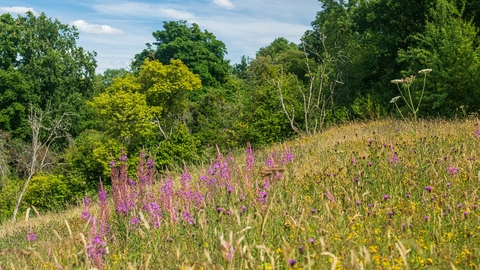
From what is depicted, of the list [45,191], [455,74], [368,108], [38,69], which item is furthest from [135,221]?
[38,69]

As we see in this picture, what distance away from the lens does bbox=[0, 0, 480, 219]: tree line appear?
58.5ft

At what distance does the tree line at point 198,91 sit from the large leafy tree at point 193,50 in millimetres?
107

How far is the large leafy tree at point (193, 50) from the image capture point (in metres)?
35.7

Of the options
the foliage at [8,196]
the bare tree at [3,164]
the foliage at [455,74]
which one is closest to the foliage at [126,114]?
the bare tree at [3,164]

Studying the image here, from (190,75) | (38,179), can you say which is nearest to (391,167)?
(38,179)

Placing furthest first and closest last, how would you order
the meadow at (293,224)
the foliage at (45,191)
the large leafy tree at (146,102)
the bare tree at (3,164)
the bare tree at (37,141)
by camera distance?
the large leafy tree at (146,102) < the bare tree at (3,164) < the foliage at (45,191) < the bare tree at (37,141) < the meadow at (293,224)

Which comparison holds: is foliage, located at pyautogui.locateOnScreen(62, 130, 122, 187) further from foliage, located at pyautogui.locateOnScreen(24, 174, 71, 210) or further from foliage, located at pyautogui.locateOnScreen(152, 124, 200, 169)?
foliage, located at pyautogui.locateOnScreen(152, 124, 200, 169)

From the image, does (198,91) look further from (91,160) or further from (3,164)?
(3,164)

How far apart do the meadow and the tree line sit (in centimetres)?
1101

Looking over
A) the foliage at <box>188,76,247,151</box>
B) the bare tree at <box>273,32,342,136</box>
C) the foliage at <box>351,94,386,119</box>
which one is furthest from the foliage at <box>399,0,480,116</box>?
the foliage at <box>188,76,247,151</box>

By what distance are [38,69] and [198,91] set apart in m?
12.0

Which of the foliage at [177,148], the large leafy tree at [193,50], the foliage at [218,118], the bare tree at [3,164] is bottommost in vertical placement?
the bare tree at [3,164]

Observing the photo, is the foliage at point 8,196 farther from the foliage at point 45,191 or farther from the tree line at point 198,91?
the foliage at point 45,191

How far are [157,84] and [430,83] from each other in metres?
18.7
